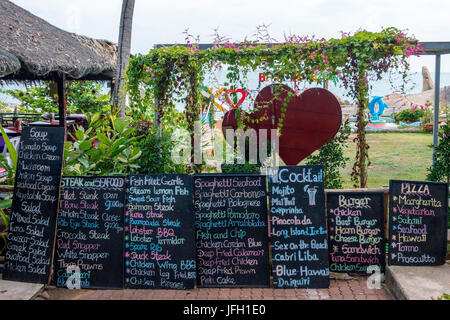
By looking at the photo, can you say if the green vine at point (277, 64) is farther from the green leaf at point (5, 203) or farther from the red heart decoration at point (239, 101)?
the green leaf at point (5, 203)

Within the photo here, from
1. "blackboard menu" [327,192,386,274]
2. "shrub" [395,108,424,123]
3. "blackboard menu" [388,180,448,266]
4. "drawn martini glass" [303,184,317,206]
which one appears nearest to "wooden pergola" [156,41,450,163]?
"blackboard menu" [388,180,448,266]

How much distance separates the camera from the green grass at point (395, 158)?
31.3 ft

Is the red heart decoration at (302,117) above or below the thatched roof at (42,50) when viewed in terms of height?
below

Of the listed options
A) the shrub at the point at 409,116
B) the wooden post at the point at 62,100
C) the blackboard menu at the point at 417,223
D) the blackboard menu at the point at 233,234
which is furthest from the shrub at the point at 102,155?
the shrub at the point at 409,116

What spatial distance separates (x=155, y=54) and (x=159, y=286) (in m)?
3.48

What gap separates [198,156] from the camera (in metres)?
6.37

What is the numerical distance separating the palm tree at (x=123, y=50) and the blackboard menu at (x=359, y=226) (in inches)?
214

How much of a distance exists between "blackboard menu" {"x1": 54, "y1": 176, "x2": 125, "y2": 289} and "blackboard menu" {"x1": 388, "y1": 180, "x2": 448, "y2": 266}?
Answer: 259 cm

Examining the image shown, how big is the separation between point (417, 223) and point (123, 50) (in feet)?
21.7

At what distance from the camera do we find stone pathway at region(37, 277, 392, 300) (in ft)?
12.9

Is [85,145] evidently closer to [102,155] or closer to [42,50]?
[102,155]

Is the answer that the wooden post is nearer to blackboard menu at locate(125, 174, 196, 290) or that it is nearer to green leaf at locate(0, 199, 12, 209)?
green leaf at locate(0, 199, 12, 209)
